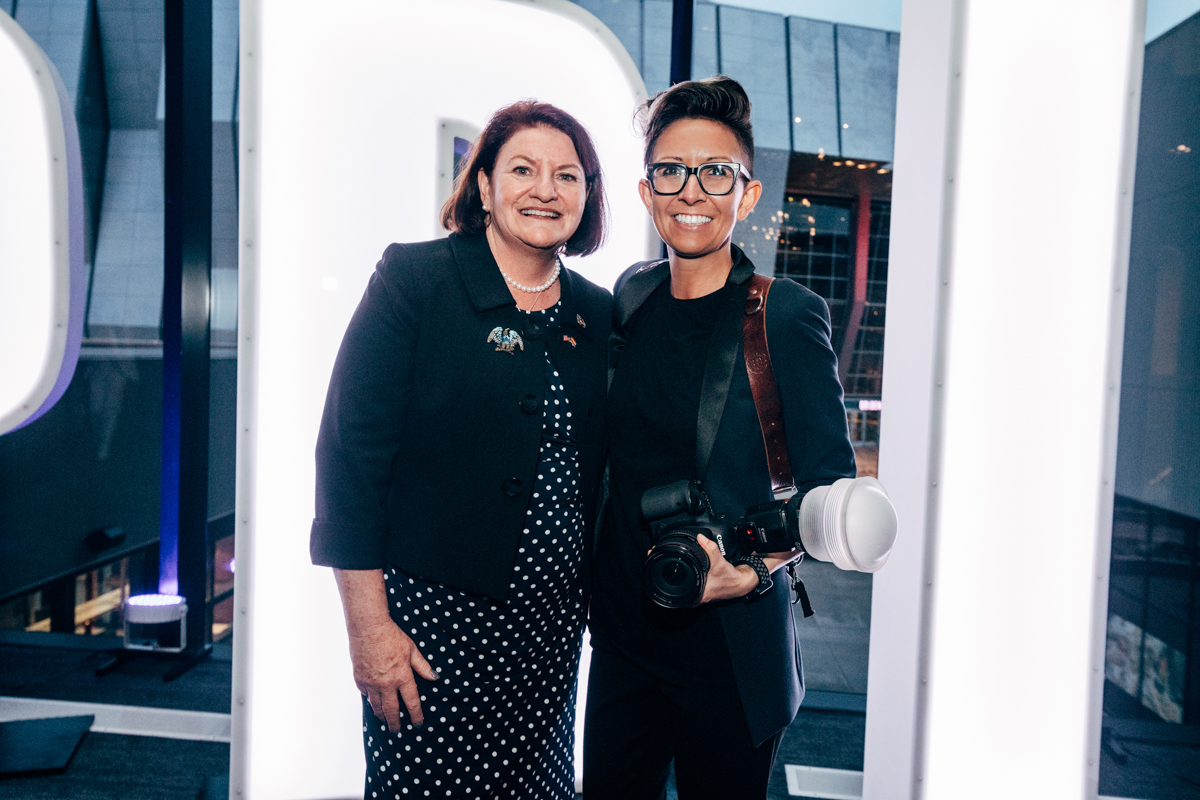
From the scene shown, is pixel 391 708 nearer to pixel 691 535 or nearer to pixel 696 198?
pixel 691 535

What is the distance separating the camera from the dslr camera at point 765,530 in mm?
825

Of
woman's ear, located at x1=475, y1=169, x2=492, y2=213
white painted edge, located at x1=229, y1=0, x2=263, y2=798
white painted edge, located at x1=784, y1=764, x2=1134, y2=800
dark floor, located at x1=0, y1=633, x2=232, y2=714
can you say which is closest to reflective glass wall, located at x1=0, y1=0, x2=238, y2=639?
dark floor, located at x1=0, y1=633, x2=232, y2=714

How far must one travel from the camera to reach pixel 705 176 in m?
1.07

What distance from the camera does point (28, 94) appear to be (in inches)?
65.3

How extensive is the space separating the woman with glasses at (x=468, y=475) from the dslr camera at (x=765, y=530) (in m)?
0.23

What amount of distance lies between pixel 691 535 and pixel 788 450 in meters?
0.26

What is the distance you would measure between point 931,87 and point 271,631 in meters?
2.08

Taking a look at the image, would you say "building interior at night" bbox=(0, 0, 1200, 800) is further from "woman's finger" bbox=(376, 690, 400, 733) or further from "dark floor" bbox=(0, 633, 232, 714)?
"woman's finger" bbox=(376, 690, 400, 733)

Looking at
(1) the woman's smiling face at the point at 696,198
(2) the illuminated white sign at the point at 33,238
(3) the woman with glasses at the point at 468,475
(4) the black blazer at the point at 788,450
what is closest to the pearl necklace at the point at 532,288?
(3) the woman with glasses at the point at 468,475

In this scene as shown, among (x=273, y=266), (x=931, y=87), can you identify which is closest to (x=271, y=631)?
(x=273, y=266)

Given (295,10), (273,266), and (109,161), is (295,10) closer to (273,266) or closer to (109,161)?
(273,266)

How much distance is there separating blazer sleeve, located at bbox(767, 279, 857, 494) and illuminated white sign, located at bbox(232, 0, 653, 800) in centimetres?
87

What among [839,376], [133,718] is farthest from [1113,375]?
[133,718]

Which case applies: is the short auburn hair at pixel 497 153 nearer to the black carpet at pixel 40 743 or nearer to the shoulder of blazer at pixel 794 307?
the shoulder of blazer at pixel 794 307
